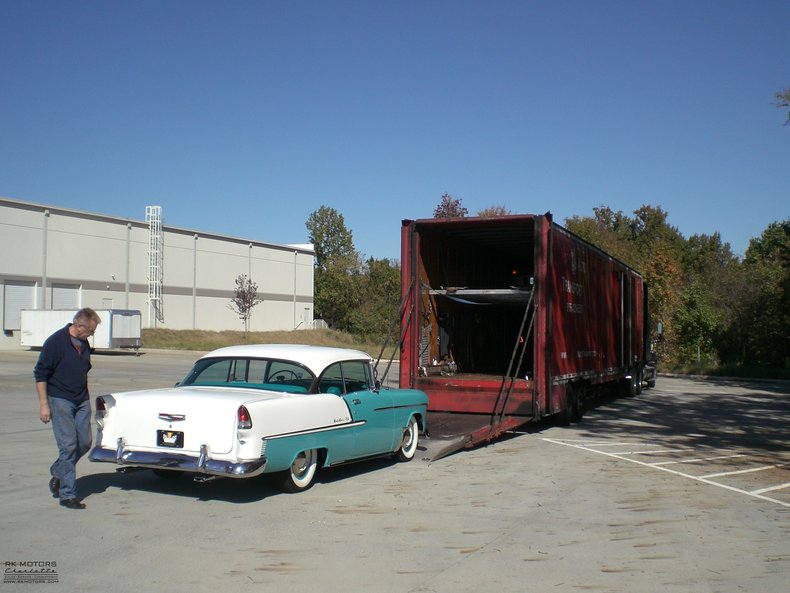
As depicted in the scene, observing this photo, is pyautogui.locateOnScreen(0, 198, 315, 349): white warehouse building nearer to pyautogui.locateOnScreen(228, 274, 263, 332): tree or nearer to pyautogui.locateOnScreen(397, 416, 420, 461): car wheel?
pyautogui.locateOnScreen(228, 274, 263, 332): tree

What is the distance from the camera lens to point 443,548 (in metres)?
6.69

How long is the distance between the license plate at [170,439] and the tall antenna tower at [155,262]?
51.8 m

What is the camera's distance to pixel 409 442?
10.8 metres

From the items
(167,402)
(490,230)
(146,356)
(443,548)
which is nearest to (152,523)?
(167,402)

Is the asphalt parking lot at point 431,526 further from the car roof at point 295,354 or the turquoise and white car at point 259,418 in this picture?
the car roof at point 295,354

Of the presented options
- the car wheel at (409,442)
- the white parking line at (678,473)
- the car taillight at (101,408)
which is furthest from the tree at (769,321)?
the car taillight at (101,408)

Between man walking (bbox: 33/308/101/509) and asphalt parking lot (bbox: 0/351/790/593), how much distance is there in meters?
0.38

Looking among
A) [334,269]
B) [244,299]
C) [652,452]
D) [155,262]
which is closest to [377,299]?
[334,269]

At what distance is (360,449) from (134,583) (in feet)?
13.5

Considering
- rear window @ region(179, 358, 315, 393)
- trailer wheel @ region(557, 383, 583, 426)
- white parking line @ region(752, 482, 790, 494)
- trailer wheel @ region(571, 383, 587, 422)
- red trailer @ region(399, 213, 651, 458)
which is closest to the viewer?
rear window @ region(179, 358, 315, 393)

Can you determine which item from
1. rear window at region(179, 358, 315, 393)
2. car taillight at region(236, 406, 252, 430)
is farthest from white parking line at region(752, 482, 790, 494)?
car taillight at region(236, 406, 252, 430)

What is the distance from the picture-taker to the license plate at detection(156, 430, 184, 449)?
7781 mm

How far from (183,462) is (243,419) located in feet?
2.31

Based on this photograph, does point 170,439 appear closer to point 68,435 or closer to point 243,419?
point 243,419
